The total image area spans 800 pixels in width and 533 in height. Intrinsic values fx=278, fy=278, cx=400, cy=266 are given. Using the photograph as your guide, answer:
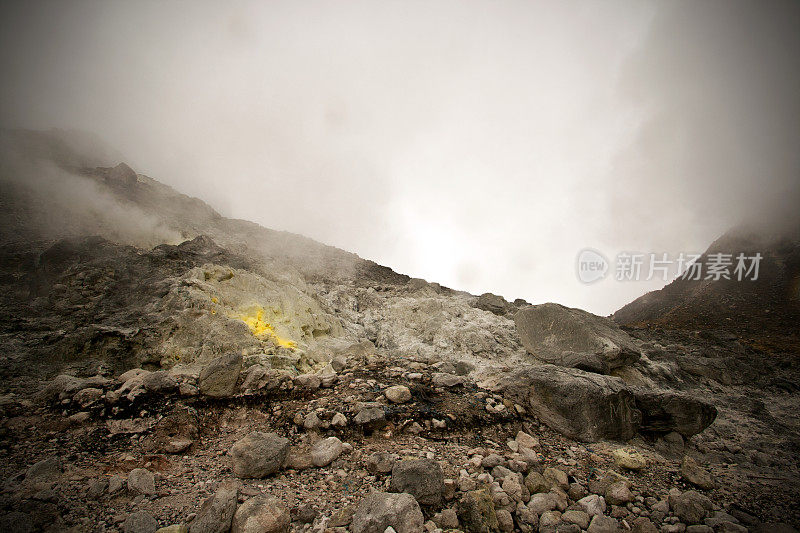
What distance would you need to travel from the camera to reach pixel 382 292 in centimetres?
1659

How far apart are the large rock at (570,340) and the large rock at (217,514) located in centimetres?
783

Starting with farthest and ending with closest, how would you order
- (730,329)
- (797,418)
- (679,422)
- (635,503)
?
1. (730,329)
2. (797,418)
3. (679,422)
4. (635,503)

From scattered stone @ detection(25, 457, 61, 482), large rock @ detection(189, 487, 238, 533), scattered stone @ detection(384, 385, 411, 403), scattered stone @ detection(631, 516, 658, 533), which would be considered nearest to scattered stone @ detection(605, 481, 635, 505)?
scattered stone @ detection(631, 516, 658, 533)

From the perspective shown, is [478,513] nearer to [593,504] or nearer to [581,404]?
[593,504]

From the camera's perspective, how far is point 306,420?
464 cm

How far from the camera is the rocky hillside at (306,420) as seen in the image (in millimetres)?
3137

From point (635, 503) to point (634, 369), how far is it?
8.87 meters

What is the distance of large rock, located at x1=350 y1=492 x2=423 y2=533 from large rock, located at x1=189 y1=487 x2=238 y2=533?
1261 millimetres

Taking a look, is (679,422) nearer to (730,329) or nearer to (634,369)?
(634,369)

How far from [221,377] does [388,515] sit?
Result: 4.42 m

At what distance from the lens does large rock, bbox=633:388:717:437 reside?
5.47 metres

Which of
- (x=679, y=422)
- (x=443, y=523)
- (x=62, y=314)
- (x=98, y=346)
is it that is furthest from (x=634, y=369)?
(x=62, y=314)

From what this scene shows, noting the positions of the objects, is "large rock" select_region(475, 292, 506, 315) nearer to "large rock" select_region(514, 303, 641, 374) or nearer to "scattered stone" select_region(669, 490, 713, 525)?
"large rock" select_region(514, 303, 641, 374)

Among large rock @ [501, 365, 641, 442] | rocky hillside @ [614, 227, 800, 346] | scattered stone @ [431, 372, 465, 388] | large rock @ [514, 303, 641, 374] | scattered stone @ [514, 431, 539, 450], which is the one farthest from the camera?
rocky hillside @ [614, 227, 800, 346]
